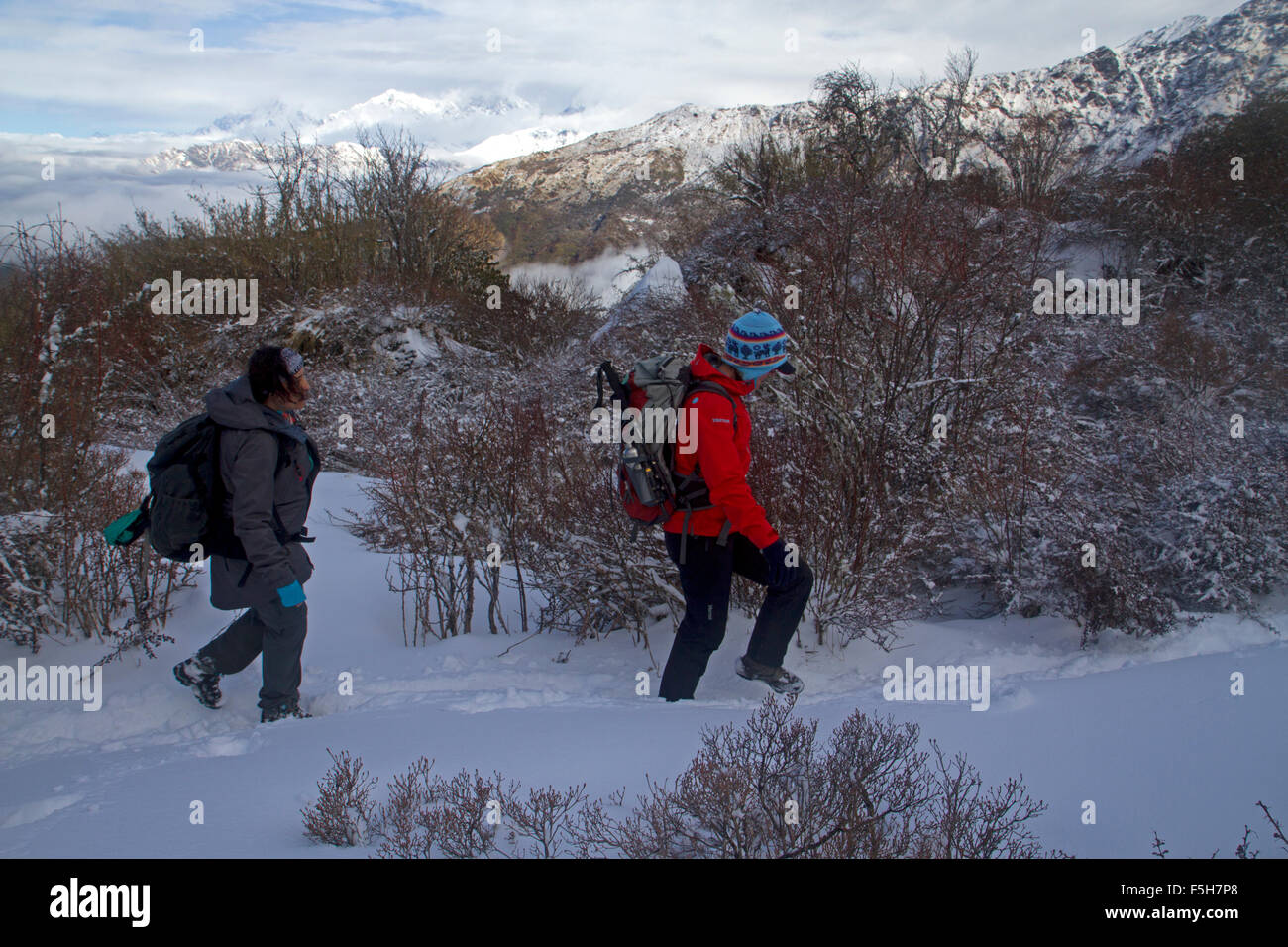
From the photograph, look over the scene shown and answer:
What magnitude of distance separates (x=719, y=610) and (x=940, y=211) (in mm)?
5982

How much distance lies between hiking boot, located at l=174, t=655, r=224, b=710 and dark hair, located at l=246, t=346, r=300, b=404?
1355mm

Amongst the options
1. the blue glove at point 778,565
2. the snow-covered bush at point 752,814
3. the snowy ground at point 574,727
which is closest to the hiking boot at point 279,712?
the snowy ground at point 574,727

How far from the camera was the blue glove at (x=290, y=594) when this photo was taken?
3.29m

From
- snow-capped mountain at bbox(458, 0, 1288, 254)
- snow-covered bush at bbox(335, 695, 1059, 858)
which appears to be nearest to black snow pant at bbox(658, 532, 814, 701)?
snow-covered bush at bbox(335, 695, 1059, 858)

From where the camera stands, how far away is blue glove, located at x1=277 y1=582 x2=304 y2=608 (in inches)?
129

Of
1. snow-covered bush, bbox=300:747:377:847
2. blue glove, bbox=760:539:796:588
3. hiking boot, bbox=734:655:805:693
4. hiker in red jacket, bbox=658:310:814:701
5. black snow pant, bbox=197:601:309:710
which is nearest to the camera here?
snow-covered bush, bbox=300:747:377:847

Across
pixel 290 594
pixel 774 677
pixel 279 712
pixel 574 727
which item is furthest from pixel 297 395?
pixel 774 677

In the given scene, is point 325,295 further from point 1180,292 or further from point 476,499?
point 1180,292

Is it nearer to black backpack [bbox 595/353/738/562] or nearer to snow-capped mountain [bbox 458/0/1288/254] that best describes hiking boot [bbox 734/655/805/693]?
black backpack [bbox 595/353/738/562]

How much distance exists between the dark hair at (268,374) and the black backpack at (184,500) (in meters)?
0.23

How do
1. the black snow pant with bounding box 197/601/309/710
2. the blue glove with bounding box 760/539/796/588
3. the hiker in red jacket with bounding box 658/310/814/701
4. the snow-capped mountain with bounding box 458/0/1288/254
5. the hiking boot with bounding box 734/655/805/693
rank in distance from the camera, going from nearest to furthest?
the hiker in red jacket with bounding box 658/310/814/701, the blue glove with bounding box 760/539/796/588, the black snow pant with bounding box 197/601/309/710, the hiking boot with bounding box 734/655/805/693, the snow-capped mountain with bounding box 458/0/1288/254

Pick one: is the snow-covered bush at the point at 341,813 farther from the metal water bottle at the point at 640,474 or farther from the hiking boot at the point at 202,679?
the hiking boot at the point at 202,679
